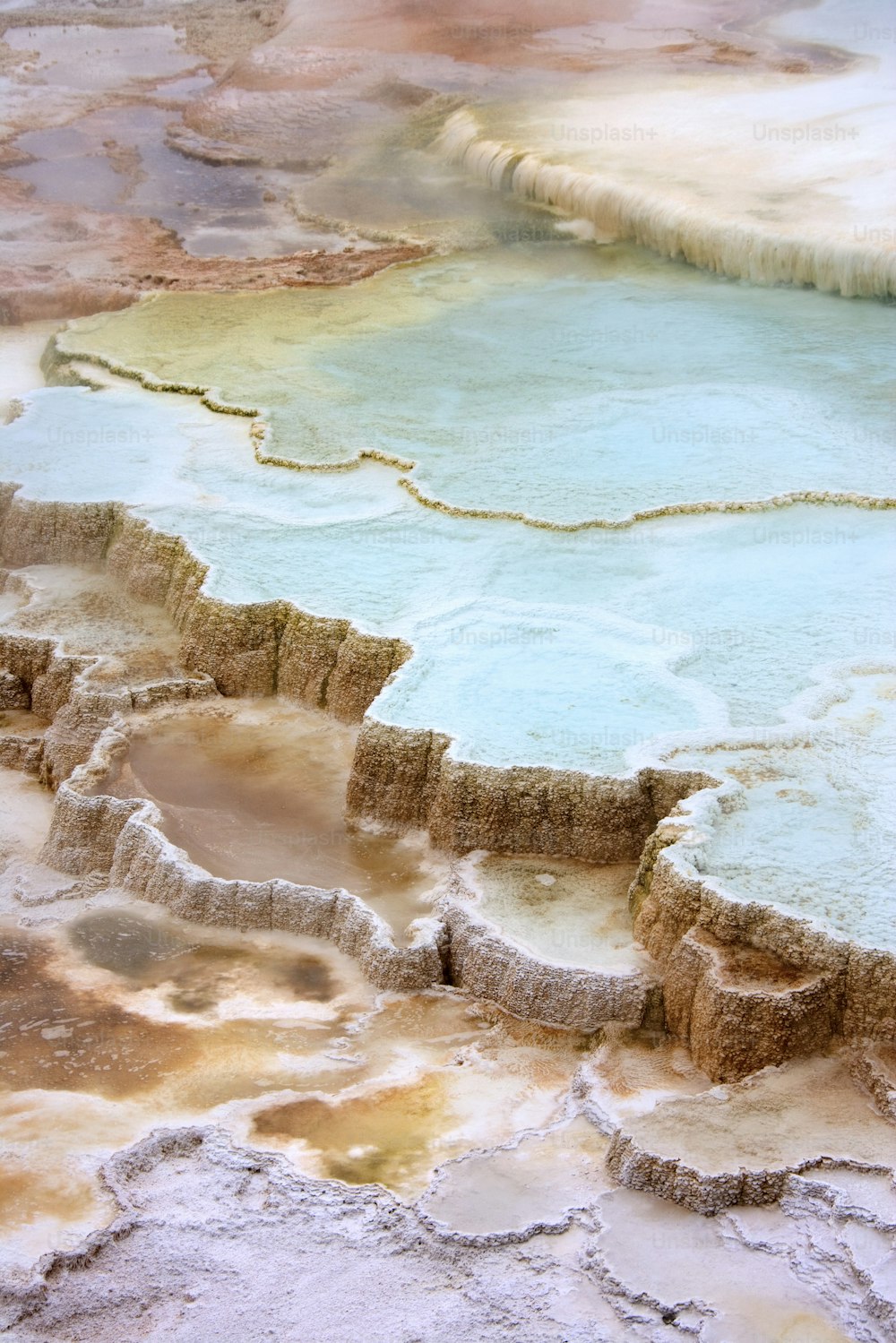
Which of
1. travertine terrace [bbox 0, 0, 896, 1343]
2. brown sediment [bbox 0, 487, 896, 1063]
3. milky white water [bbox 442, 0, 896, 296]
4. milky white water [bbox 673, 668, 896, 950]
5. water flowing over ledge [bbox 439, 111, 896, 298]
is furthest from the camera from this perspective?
milky white water [bbox 442, 0, 896, 296]

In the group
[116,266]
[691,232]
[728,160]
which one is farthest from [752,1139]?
[728,160]

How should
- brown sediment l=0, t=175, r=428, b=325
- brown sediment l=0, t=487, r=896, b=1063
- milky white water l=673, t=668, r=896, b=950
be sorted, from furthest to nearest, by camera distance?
1. brown sediment l=0, t=175, r=428, b=325
2. milky white water l=673, t=668, r=896, b=950
3. brown sediment l=0, t=487, r=896, b=1063

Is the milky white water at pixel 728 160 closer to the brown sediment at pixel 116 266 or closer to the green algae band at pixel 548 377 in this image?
the green algae band at pixel 548 377

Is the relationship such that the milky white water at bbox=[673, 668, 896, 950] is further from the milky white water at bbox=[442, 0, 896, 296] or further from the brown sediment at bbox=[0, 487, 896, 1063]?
the milky white water at bbox=[442, 0, 896, 296]

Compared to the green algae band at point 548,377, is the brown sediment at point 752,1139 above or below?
below

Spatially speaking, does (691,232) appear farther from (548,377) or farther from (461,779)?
(461,779)

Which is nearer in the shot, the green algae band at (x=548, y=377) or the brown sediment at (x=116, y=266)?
the green algae band at (x=548, y=377)

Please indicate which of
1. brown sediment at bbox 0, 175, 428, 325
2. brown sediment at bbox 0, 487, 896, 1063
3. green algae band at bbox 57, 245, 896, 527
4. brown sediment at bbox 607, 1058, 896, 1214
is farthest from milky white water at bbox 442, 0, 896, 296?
brown sediment at bbox 607, 1058, 896, 1214

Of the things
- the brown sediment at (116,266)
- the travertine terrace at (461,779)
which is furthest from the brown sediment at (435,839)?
the brown sediment at (116,266)

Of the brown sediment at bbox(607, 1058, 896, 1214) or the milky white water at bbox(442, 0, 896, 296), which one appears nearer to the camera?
Answer: the brown sediment at bbox(607, 1058, 896, 1214)
